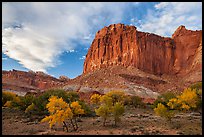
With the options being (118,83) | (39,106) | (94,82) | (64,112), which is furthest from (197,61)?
(64,112)

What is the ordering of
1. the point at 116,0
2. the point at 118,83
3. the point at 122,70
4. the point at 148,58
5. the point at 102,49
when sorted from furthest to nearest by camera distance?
the point at 102,49
the point at 148,58
the point at 122,70
the point at 118,83
the point at 116,0

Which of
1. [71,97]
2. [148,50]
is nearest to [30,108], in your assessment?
[71,97]

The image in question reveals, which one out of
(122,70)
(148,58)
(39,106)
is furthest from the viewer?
(148,58)

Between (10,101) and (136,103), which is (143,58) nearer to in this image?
(136,103)

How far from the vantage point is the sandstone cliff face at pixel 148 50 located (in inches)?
3984

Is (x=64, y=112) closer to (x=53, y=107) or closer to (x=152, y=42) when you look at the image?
(x=53, y=107)

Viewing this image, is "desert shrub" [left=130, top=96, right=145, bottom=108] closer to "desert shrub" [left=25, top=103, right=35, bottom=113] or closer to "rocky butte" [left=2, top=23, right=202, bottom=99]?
"desert shrub" [left=25, top=103, right=35, bottom=113]

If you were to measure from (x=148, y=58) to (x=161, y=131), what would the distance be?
85.9 meters

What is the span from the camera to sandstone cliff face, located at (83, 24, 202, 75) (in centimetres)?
10119

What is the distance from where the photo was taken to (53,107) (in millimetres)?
20203

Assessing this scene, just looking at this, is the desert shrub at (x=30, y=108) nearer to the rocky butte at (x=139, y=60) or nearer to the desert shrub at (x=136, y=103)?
the desert shrub at (x=136, y=103)

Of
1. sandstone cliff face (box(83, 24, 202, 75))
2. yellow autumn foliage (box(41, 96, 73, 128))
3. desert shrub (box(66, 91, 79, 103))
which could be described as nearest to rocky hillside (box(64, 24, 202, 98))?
sandstone cliff face (box(83, 24, 202, 75))

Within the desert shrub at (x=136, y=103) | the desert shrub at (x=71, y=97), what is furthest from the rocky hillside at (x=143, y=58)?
the desert shrub at (x=71, y=97)

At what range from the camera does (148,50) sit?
105375mm
